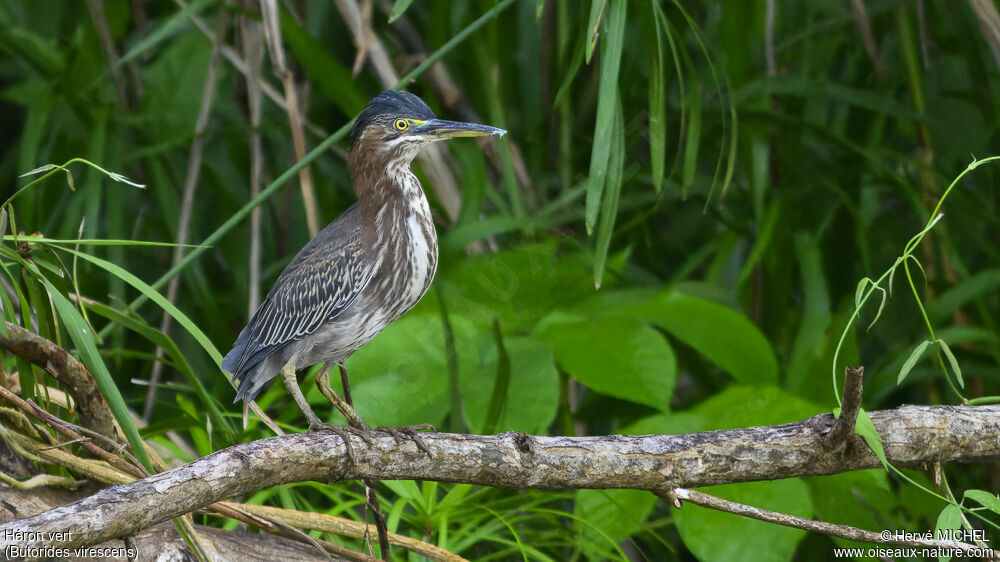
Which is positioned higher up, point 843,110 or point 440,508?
point 843,110

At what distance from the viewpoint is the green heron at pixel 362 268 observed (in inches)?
95.8

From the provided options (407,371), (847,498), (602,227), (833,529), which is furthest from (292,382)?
(847,498)

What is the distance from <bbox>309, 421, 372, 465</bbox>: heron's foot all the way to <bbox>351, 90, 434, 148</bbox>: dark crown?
737 millimetres

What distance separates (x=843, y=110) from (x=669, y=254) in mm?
1079

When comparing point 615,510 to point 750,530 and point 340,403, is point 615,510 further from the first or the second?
point 340,403

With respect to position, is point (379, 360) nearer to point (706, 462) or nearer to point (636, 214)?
point (706, 462)

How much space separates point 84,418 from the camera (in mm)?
2320

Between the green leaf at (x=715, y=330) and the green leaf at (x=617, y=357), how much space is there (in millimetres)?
178

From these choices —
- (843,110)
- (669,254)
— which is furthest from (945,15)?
(669,254)

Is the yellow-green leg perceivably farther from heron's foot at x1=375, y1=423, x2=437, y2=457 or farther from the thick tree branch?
the thick tree branch

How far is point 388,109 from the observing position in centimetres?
246

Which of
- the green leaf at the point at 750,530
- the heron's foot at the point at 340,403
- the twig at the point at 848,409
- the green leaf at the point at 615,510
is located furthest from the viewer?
the green leaf at the point at 615,510

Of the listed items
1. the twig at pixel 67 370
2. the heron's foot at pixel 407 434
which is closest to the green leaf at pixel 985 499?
the heron's foot at pixel 407 434

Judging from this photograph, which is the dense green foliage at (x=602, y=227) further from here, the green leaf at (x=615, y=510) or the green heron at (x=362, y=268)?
the green heron at (x=362, y=268)
